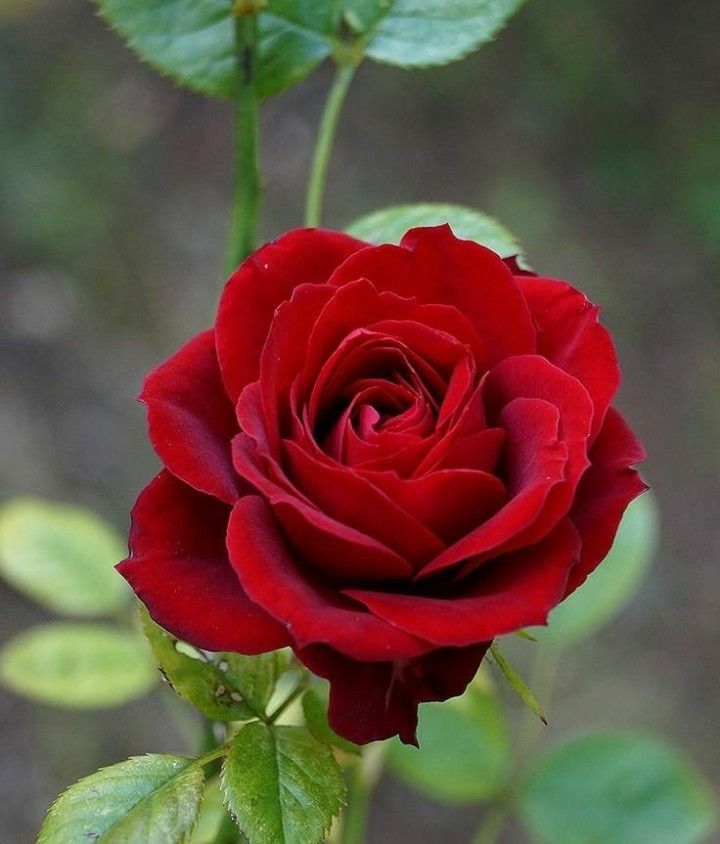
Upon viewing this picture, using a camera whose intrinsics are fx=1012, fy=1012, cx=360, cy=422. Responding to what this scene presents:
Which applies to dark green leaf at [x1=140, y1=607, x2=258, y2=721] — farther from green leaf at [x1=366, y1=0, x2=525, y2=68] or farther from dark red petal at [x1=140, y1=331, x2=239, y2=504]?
green leaf at [x1=366, y1=0, x2=525, y2=68]

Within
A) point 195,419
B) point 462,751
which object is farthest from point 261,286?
point 462,751

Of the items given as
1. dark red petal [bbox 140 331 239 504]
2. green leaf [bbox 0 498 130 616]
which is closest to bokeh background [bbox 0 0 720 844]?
green leaf [bbox 0 498 130 616]

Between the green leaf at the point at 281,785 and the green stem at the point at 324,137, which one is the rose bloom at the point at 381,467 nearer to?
the green leaf at the point at 281,785

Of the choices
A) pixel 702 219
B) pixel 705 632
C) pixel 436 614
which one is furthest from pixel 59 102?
pixel 436 614

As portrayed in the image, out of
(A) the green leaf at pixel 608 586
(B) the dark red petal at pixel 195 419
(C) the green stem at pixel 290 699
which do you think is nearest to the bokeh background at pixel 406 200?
(A) the green leaf at pixel 608 586

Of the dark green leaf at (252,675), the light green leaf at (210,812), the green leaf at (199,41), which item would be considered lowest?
the light green leaf at (210,812)

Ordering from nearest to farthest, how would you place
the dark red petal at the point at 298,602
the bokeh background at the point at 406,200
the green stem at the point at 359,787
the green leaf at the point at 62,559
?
the dark red petal at the point at 298,602 < the green stem at the point at 359,787 < the green leaf at the point at 62,559 < the bokeh background at the point at 406,200

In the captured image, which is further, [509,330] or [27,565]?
[27,565]

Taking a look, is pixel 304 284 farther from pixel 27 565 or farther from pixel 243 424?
pixel 27 565
